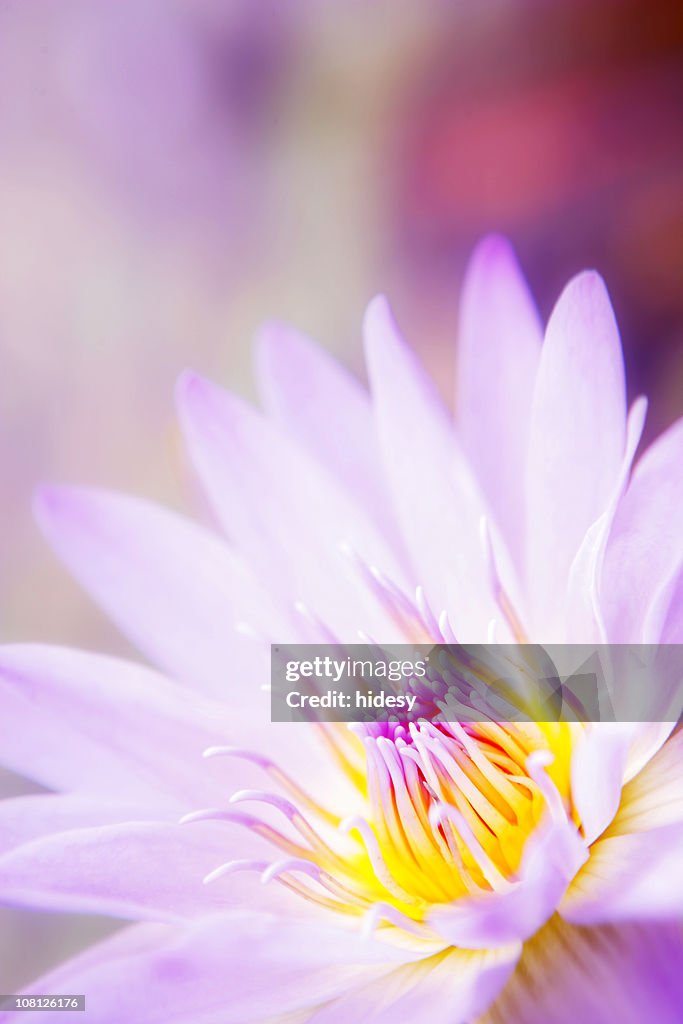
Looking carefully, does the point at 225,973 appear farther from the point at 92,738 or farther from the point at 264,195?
the point at 264,195

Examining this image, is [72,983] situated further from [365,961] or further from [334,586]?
[334,586]

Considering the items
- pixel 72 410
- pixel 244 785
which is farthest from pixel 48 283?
pixel 244 785

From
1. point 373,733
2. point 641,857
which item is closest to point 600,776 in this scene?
point 641,857

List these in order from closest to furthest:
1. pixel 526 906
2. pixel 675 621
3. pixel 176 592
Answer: pixel 526 906, pixel 675 621, pixel 176 592

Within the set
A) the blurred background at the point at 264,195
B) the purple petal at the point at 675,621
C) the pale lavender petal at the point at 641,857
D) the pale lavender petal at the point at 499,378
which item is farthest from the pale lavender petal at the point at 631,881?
the blurred background at the point at 264,195

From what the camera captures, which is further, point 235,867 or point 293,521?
point 293,521

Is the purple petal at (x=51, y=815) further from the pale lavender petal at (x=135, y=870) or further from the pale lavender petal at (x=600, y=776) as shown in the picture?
the pale lavender petal at (x=600, y=776)
